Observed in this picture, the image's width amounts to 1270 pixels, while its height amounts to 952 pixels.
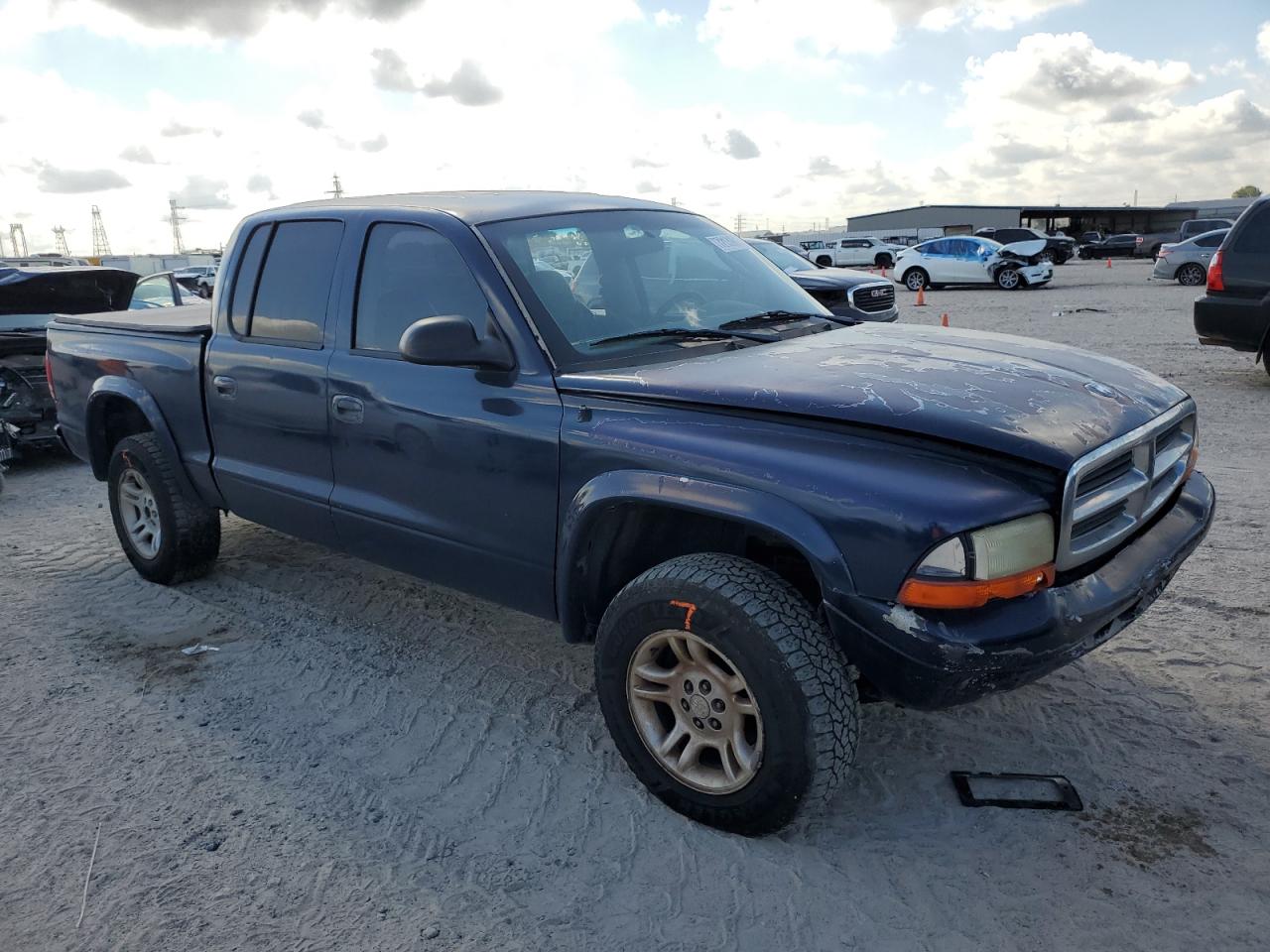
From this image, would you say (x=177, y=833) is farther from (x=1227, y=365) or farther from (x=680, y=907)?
(x=1227, y=365)

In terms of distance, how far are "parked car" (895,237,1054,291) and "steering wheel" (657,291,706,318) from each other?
24.0 m

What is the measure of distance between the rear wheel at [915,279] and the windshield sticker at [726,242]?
23.5 metres

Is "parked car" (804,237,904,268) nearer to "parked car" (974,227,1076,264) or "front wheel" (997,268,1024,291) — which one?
"parked car" (974,227,1076,264)

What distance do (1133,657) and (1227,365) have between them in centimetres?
883

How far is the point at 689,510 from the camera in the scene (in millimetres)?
2770

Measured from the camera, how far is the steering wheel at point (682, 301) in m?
3.55

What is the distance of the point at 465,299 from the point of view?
11.3 ft

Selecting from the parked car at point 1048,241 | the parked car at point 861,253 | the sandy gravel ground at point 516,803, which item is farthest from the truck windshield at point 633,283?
the parked car at point 1048,241

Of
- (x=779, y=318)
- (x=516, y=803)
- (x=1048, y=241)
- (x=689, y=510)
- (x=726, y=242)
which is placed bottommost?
(x=516, y=803)

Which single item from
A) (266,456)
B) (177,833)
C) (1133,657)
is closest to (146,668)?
(266,456)

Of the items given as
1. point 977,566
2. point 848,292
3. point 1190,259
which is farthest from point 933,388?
point 1190,259

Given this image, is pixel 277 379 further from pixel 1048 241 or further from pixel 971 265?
pixel 1048 241

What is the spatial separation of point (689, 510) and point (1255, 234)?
8.73 meters

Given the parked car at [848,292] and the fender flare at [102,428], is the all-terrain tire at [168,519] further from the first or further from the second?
the parked car at [848,292]
